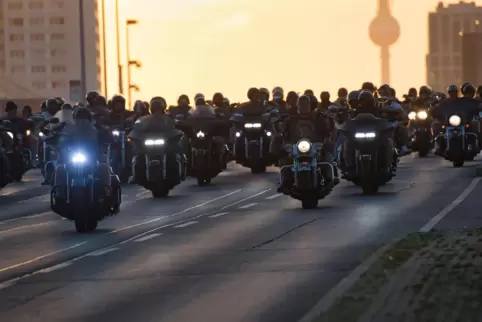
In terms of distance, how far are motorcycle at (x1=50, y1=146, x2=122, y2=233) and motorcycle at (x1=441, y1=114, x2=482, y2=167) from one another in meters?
16.8

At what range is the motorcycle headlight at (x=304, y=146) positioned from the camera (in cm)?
2467

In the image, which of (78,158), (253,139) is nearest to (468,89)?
(253,139)

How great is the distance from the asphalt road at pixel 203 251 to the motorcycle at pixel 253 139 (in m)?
7.71

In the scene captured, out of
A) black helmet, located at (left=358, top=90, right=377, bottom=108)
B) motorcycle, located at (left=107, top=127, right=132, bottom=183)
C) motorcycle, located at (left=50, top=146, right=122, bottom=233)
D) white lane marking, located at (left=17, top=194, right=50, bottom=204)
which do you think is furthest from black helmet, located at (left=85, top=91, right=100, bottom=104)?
motorcycle, located at (left=50, top=146, right=122, bottom=233)

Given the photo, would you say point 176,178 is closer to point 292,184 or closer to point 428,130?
point 292,184

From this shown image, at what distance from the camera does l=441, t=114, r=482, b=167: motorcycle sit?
37.2 m

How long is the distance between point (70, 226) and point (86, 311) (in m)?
10.8

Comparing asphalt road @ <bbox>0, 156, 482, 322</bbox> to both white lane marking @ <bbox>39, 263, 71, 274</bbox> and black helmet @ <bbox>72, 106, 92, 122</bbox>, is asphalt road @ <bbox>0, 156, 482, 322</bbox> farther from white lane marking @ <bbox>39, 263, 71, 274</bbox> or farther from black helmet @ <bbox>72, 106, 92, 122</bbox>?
black helmet @ <bbox>72, 106, 92, 122</bbox>

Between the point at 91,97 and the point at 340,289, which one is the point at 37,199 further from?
the point at 340,289

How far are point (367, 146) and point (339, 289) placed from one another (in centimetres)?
1543

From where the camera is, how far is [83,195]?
2094 centimetres

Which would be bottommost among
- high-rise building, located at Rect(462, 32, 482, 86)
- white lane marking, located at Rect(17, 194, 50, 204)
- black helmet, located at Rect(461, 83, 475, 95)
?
white lane marking, located at Rect(17, 194, 50, 204)

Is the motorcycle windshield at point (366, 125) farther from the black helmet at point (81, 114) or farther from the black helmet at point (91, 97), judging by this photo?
the black helmet at point (91, 97)

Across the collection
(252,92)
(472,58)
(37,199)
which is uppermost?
(472,58)
